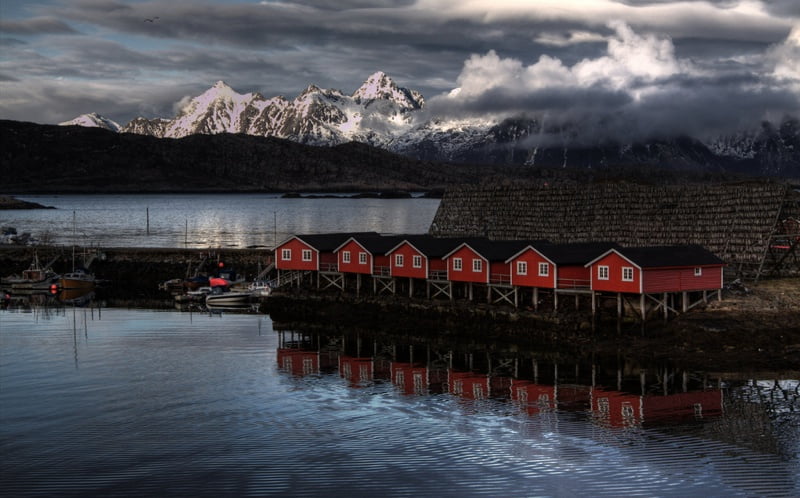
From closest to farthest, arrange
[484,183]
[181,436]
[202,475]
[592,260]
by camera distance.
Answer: [202,475]
[181,436]
[592,260]
[484,183]

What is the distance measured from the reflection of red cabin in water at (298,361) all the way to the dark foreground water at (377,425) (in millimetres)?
220

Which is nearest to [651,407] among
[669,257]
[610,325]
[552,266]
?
[610,325]

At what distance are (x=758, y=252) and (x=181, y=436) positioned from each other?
41.0 meters

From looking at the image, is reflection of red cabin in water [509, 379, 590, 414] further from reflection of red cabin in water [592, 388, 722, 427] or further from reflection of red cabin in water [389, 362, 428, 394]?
reflection of red cabin in water [389, 362, 428, 394]

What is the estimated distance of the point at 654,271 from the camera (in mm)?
51562

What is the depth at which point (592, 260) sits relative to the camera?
54.1m

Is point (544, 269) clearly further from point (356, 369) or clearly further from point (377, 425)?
point (377, 425)

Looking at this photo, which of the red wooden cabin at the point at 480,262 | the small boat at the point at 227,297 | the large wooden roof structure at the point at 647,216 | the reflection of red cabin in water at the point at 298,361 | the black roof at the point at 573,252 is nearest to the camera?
the reflection of red cabin in water at the point at 298,361

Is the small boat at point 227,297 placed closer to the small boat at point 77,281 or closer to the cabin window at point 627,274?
the small boat at point 77,281

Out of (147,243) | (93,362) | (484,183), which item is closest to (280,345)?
(93,362)

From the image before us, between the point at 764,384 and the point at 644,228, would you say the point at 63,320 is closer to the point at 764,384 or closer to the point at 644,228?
the point at 644,228

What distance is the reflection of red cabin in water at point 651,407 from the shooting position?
37.4 metres

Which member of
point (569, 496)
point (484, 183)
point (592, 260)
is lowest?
point (569, 496)

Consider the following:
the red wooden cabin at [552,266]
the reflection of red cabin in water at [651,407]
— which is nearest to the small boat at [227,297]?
the red wooden cabin at [552,266]
